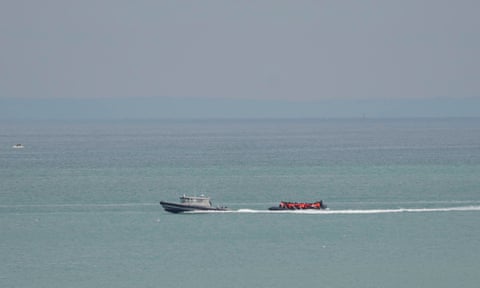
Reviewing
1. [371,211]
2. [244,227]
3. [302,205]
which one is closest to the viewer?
[244,227]

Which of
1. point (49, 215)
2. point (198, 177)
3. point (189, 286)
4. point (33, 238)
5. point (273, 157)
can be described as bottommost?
point (189, 286)

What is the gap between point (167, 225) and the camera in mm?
71812

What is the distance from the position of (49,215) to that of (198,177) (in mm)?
34741

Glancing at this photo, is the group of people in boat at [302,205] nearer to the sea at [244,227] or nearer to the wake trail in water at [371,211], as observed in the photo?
the wake trail in water at [371,211]

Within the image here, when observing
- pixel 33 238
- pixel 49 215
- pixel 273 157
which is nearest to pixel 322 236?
pixel 33 238

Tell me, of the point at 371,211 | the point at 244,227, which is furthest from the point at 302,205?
the point at 244,227

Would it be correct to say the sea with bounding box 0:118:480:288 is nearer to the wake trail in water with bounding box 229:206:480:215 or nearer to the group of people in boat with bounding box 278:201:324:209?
the wake trail in water with bounding box 229:206:480:215

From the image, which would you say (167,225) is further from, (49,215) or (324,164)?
(324,164)

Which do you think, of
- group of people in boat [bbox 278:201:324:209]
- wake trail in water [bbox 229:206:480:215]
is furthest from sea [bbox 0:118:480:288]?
group of people in boat [bbox 278:201:324:209]

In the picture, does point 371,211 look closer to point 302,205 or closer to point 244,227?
point 302,205

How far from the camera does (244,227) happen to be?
230ft

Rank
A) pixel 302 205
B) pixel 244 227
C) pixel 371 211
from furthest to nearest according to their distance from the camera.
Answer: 1. pixel 302 205
2. pixel 371 211
3. pixel 244 227

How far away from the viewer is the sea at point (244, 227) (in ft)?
174

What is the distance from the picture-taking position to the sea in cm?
5291
